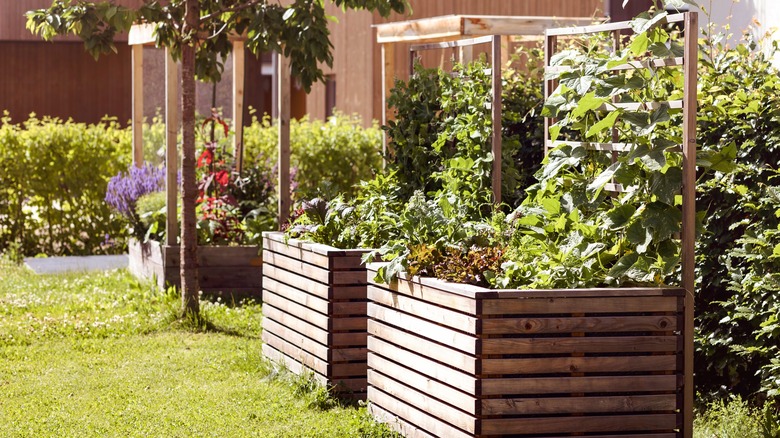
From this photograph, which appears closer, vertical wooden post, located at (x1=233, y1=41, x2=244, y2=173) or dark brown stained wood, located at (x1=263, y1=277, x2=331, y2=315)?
dark brown stained wood, located at (x1=263, y1=277, x2=331, y2=315)

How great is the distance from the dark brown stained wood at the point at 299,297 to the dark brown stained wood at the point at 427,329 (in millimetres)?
558

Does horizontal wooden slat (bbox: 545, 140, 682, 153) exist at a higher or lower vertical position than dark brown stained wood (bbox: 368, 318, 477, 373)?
higher

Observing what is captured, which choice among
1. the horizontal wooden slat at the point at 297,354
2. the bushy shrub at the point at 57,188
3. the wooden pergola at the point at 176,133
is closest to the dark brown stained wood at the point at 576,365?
the horizontal wooden slat at the point at 297,354

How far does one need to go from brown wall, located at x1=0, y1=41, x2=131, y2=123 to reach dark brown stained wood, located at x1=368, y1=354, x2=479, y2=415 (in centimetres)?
1906

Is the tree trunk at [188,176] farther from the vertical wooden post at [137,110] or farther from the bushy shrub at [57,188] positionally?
the bushy shrub at [57,188]

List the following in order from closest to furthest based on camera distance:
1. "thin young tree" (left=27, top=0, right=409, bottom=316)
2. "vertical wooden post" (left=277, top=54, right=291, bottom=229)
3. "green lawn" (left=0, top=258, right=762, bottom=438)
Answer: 1. "green lawn" (left=0, top=258, right=762, bottom=438)
2. "thin young tree" (left=27, top=0, right=409, bottom=316)
3. "vertical wooden post" (left=277, top=54, right=291, bottom=229)

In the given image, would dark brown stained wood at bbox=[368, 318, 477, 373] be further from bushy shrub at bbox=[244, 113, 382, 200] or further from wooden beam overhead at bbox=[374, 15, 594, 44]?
bushy shrub at bbox=[244, 113, 382, 200]

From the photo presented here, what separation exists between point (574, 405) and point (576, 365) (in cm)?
15

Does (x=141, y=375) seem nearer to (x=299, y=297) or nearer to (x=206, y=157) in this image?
Answer: (x=299, y=297)

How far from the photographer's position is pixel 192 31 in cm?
776

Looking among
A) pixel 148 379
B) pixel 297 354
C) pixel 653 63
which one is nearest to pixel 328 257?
pixel 297 354

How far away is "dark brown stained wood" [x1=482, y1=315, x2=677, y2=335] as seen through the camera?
4.25 metres

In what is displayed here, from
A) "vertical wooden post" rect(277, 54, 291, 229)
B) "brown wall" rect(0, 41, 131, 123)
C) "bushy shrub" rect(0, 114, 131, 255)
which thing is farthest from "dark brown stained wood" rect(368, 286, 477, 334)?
"brown wall" rect(0, 41, 131, 123)

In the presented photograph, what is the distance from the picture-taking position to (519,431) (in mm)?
4277
